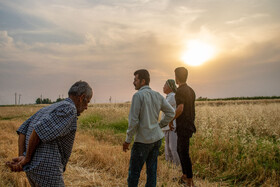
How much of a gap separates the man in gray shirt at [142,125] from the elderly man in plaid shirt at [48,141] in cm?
105

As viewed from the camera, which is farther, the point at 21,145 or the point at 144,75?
the point at 144,75

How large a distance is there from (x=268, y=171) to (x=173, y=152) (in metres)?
2.17

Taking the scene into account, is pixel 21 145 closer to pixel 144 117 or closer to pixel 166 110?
pixel 144 117

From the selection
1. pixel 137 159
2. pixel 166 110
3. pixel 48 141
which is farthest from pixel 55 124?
pixel 166 110

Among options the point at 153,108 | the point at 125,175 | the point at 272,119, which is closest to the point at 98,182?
the point at 125,175

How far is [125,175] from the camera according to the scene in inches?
196

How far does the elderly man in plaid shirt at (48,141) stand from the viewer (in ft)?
7.09

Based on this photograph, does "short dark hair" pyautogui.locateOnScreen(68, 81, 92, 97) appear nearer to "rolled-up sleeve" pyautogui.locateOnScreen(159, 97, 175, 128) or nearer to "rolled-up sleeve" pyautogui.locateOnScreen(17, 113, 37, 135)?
"rolled-up sleeve" pyautogui.locateOnScreen(17, 113, 37, 135)

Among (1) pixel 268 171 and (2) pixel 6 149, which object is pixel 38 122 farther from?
(2) pixel 6 149

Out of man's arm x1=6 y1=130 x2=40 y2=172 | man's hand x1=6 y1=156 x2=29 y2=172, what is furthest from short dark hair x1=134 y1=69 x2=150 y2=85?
man's hand x1=6 y1=156 x2=29 y2=172

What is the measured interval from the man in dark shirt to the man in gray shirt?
98cm

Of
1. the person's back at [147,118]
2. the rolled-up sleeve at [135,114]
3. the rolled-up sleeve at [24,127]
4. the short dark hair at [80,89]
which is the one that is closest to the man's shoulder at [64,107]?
the short dark hair at [80,89]

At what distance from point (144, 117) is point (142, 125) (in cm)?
12

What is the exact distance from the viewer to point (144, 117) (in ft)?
10.9
